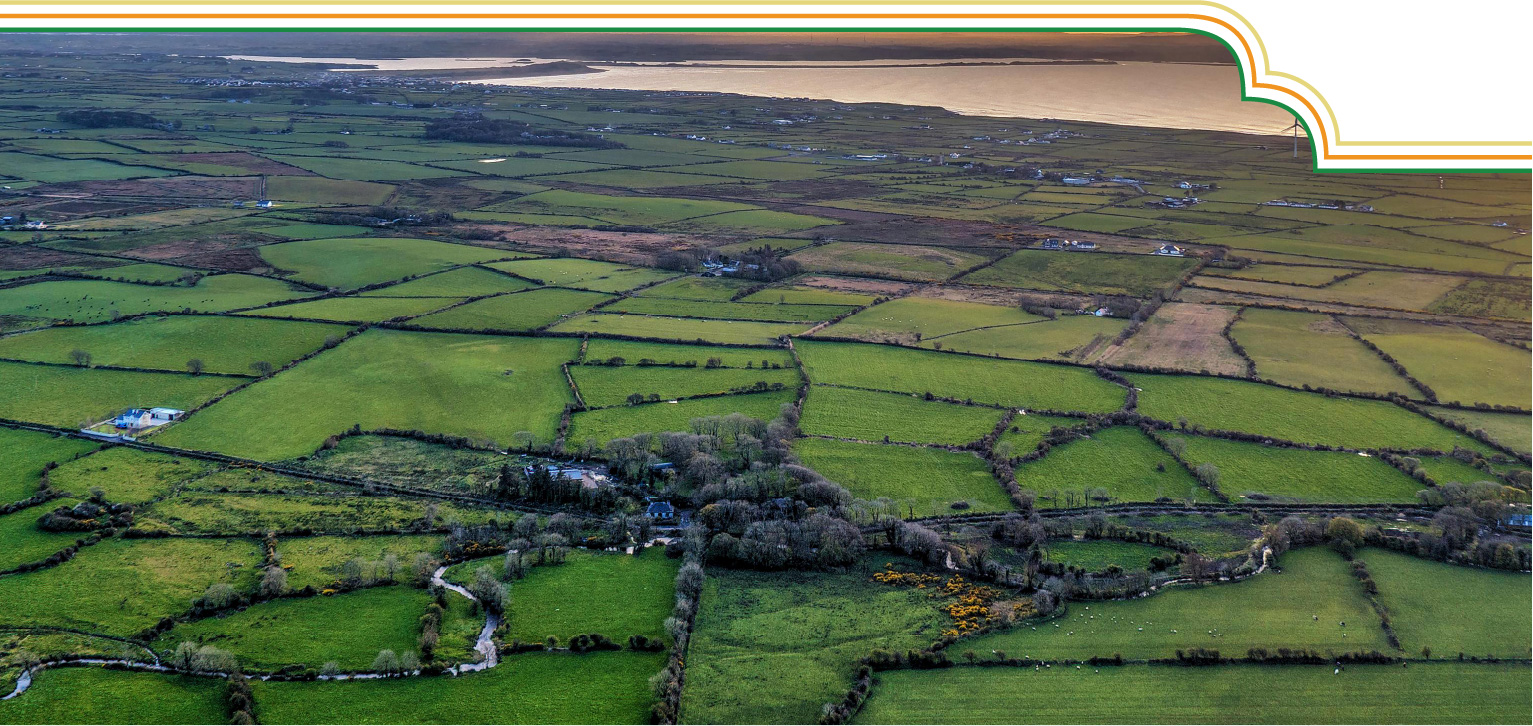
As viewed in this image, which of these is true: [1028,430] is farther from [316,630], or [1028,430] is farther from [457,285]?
[457,285]

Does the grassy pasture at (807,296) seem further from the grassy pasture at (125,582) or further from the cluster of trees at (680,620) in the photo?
the grassy pasture at (125,582)

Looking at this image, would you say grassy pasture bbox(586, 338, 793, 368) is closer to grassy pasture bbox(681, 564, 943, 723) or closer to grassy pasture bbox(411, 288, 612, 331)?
grassy pasture bbox(411, 288, 612, 331)

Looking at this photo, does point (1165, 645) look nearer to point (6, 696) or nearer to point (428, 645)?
point (428, 645)

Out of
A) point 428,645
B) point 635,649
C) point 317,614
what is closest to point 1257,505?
point 635,649

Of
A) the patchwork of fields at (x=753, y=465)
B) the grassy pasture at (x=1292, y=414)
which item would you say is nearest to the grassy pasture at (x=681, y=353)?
the patchwork of fields at (x=753, y=465)

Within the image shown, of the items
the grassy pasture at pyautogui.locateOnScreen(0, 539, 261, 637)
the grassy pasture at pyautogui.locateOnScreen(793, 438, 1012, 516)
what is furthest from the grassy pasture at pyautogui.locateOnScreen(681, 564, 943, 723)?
the grassy pasture at pyautogui.locateOnScreen(0, 539, 261, 637)

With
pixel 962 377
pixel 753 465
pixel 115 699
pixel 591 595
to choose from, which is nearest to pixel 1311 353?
pixel 962 377
